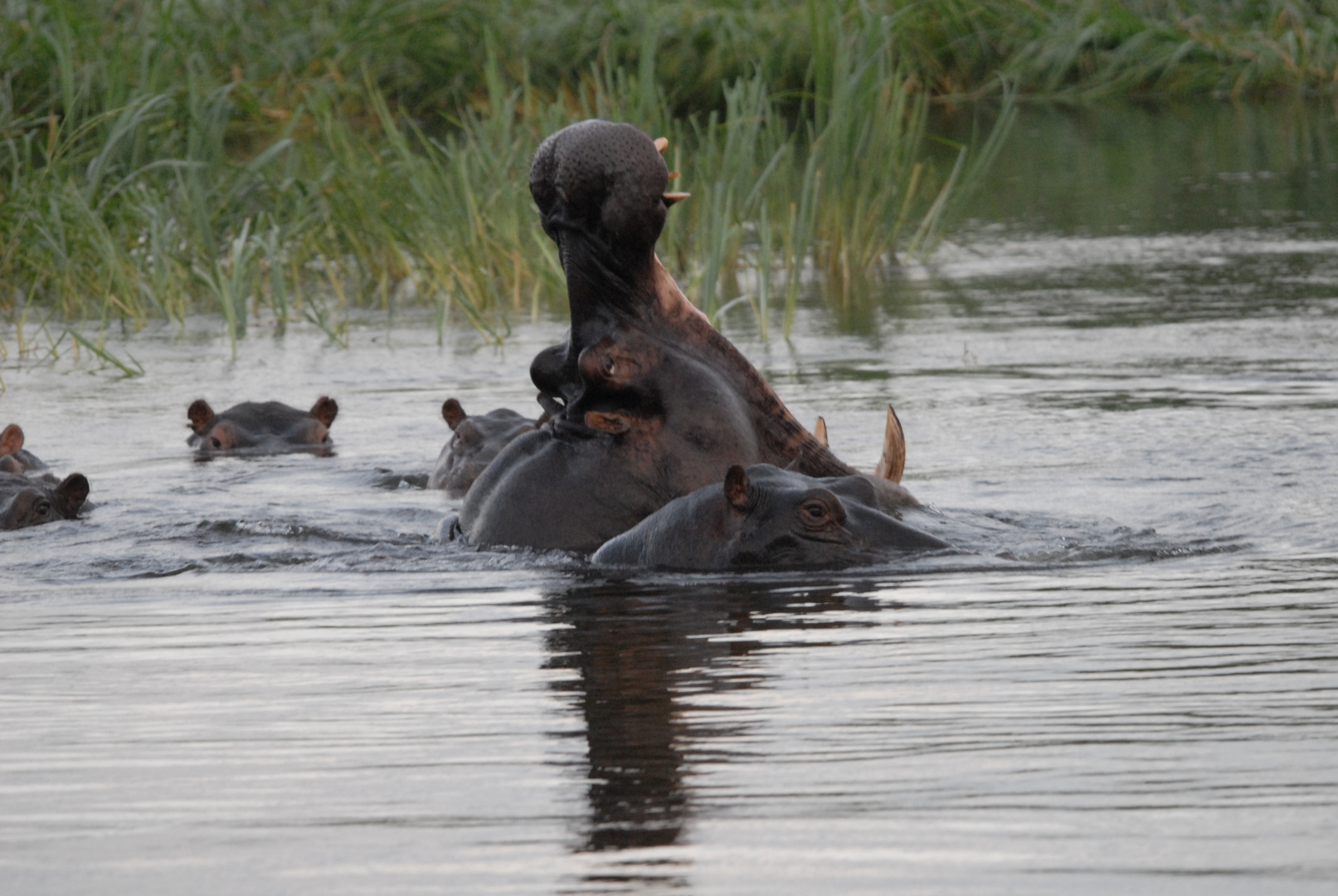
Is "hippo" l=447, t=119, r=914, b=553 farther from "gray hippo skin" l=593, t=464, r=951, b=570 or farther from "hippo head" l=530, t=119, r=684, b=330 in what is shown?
"gray hippo skin" l=593, t=464, r=951, b=570


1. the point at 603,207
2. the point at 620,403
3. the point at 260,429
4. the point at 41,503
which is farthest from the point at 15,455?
the point at 603,207

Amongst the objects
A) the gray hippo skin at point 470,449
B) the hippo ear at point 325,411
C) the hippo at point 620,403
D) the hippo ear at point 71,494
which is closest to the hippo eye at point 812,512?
the hippo at point 620,403

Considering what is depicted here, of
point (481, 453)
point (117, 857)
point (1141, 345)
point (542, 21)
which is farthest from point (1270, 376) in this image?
point (542, 21)

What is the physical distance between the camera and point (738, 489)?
3924mm

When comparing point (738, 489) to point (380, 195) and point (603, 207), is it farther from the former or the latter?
point (380, 195)

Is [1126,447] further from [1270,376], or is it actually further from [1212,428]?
[1270,376]

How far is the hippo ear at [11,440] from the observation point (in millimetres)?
5930

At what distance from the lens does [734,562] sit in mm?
3998

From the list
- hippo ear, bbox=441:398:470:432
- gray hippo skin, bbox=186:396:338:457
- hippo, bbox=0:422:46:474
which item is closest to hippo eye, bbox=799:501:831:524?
hippo ear, bbox=441:398:470:432

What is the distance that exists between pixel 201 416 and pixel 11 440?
3.17 ft

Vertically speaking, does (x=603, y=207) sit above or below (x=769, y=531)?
above

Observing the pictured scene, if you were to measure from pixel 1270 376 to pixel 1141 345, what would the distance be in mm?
1084

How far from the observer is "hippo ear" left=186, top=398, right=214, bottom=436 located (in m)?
6.81

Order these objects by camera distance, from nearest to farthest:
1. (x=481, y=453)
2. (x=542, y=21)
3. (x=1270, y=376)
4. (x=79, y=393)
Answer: (x=481, y=453), (x=1270, y=376), (x=79, y=393), (x=542, y=21)
